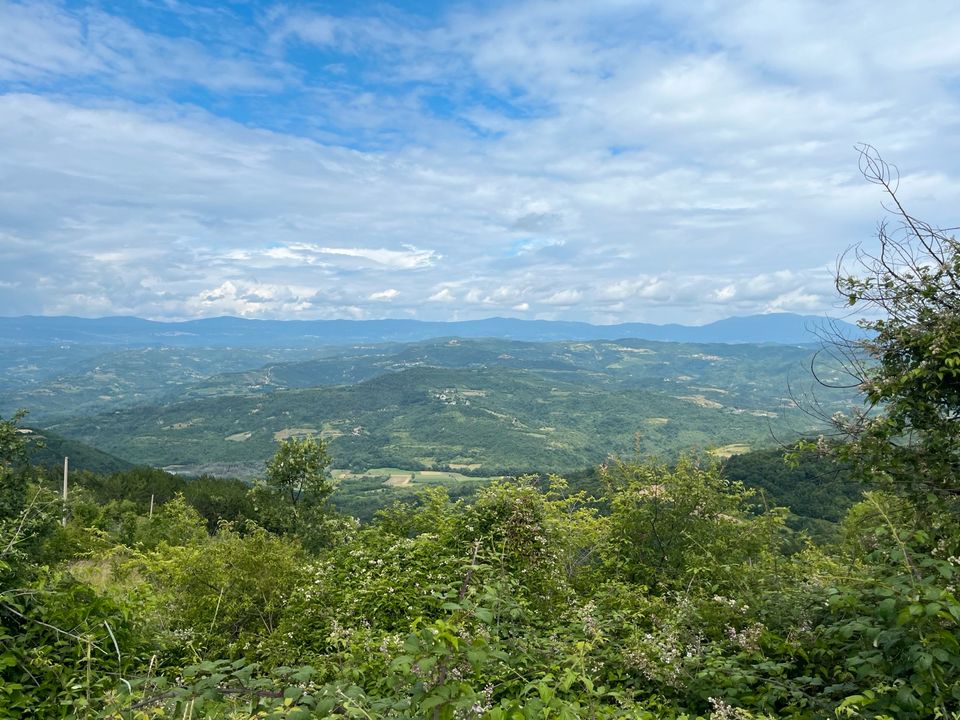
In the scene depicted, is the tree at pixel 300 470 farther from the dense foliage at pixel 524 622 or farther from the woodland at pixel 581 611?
the woodland at pixel 581 611

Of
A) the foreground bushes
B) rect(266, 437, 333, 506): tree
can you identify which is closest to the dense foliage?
the foreground bushes

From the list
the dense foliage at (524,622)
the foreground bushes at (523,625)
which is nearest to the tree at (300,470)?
the dense foliage at (524,622)

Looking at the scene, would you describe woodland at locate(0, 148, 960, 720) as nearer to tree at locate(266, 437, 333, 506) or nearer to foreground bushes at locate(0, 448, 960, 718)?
foreground bushes at locate(0, 448, 960, 718)

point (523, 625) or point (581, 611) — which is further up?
point (581, 611)

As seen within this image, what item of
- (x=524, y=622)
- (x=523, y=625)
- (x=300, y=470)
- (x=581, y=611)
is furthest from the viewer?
(x=300, y=470)

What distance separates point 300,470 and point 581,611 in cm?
2779

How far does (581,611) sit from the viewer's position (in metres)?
6.05

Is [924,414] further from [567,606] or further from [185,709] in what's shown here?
[185,709]

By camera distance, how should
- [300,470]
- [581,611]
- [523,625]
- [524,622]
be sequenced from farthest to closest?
[300,470] → [524,622] → [523,625] → [581,611]

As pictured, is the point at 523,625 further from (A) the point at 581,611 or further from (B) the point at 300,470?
(B) the point at 300,470

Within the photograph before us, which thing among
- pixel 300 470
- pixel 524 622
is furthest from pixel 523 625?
pixel 300 470

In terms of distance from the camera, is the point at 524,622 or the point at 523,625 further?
the point at 524,622

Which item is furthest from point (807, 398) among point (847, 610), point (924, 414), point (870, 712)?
point (870, 712)

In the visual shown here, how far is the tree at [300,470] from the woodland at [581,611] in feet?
58.6
